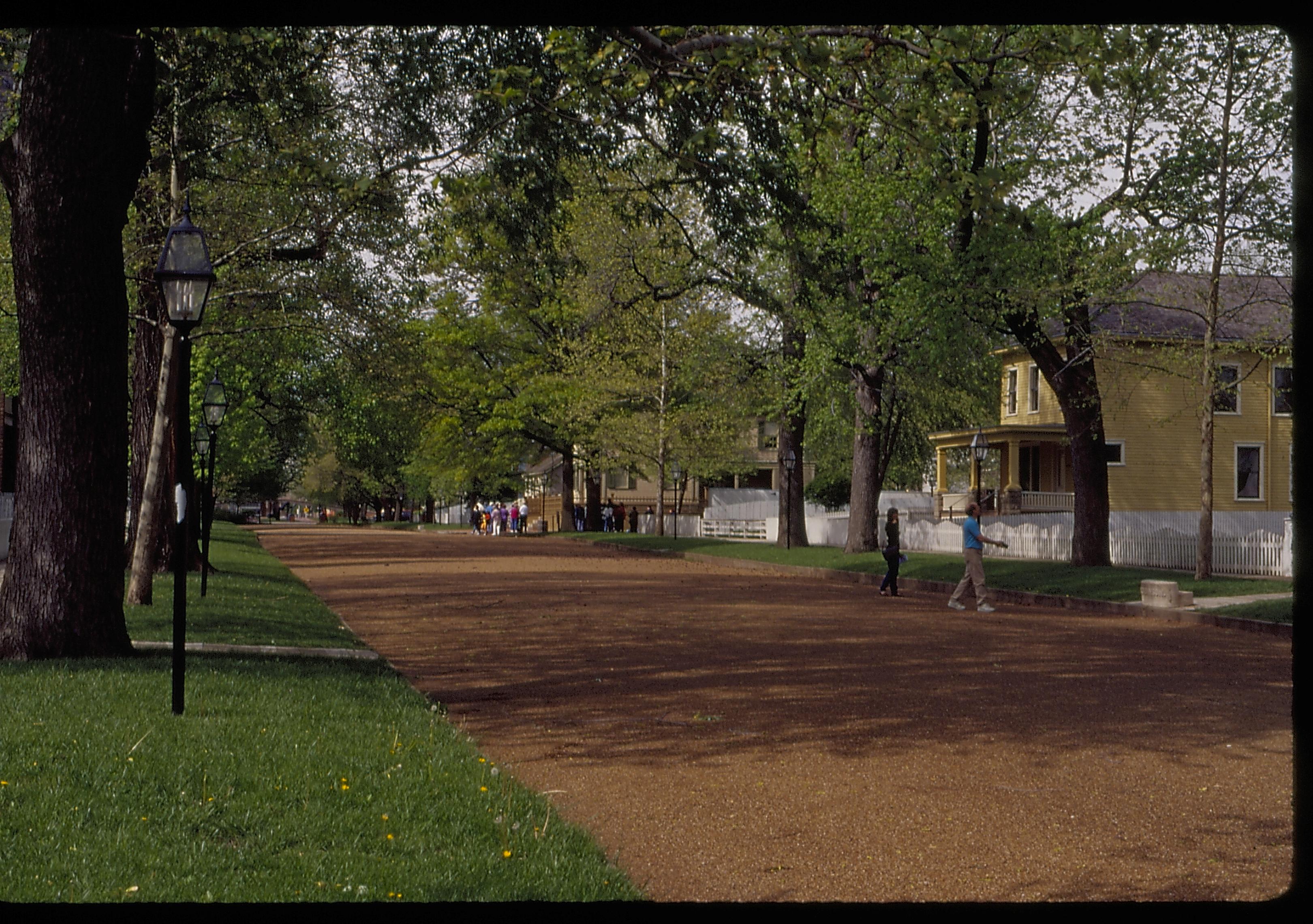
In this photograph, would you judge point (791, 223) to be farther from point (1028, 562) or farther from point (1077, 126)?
point (1028, 562)

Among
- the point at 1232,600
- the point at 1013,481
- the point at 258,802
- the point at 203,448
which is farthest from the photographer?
the point at 1013,481

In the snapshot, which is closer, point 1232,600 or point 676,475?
point 1232,600

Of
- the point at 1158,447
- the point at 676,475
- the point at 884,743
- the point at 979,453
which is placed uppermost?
the point at 1158,447

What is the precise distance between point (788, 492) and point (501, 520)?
27.8m

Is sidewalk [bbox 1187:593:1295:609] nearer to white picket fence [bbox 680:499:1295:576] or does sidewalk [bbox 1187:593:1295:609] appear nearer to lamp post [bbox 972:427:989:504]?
white picket fence [bbox 680:499:1295:576]

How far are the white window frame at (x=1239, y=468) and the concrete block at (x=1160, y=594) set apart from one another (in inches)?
1055

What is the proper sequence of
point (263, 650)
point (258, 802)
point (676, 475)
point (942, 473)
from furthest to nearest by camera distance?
point (942, 473), point (676, 475), point (263, 650), point (258, 802)

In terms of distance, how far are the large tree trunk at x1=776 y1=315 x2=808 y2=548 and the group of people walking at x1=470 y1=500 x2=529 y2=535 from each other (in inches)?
982

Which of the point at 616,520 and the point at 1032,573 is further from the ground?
the point at 616,520

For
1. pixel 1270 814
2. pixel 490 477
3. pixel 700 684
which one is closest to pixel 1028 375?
pixel 490 477

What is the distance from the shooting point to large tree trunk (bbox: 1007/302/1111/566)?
84.2 feet

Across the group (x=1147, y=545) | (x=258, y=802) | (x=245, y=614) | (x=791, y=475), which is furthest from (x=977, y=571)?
(x=791, y=475)

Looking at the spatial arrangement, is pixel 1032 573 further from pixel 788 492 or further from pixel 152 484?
pixel 152 484

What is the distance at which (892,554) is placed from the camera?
23.4 meters
